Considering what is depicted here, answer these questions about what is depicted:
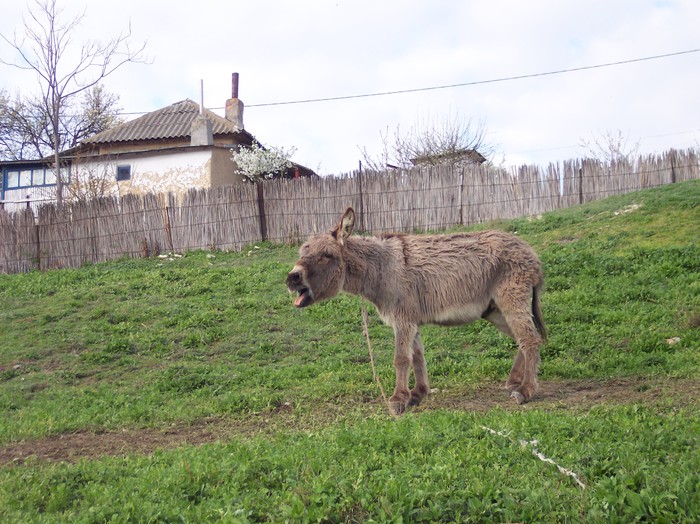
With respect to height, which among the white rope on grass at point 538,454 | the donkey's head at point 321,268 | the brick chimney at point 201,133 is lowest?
the white rope on grass at point 538,454

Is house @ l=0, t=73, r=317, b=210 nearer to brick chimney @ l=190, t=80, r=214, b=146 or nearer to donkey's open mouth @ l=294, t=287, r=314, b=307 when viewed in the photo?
brick chimney @ l=190, t=80, r=214, b=146

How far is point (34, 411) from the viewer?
743cm

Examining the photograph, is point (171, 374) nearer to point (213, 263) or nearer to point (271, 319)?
point (271, 319)

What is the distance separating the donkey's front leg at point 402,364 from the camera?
652 centimetres

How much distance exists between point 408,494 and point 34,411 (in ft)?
17.4

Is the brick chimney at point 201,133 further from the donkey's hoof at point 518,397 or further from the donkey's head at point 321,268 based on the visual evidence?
the donkey's hoof at point 518,397

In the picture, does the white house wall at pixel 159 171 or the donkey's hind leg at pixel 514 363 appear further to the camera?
the white house wall at pixel 159 171

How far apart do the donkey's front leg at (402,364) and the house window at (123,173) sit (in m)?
23.3

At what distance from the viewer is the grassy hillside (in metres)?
3.98

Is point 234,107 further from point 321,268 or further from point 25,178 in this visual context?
point 321,268

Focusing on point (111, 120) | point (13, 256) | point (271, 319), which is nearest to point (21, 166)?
point (111, 120)

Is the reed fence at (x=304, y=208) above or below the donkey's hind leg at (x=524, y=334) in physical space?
above

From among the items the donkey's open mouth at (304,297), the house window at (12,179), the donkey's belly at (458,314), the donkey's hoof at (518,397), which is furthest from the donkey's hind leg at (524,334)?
the house window at (12,179)

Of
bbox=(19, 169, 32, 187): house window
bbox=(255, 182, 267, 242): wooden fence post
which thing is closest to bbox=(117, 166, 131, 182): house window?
bbox=(19, 169, 32, 187): house window
